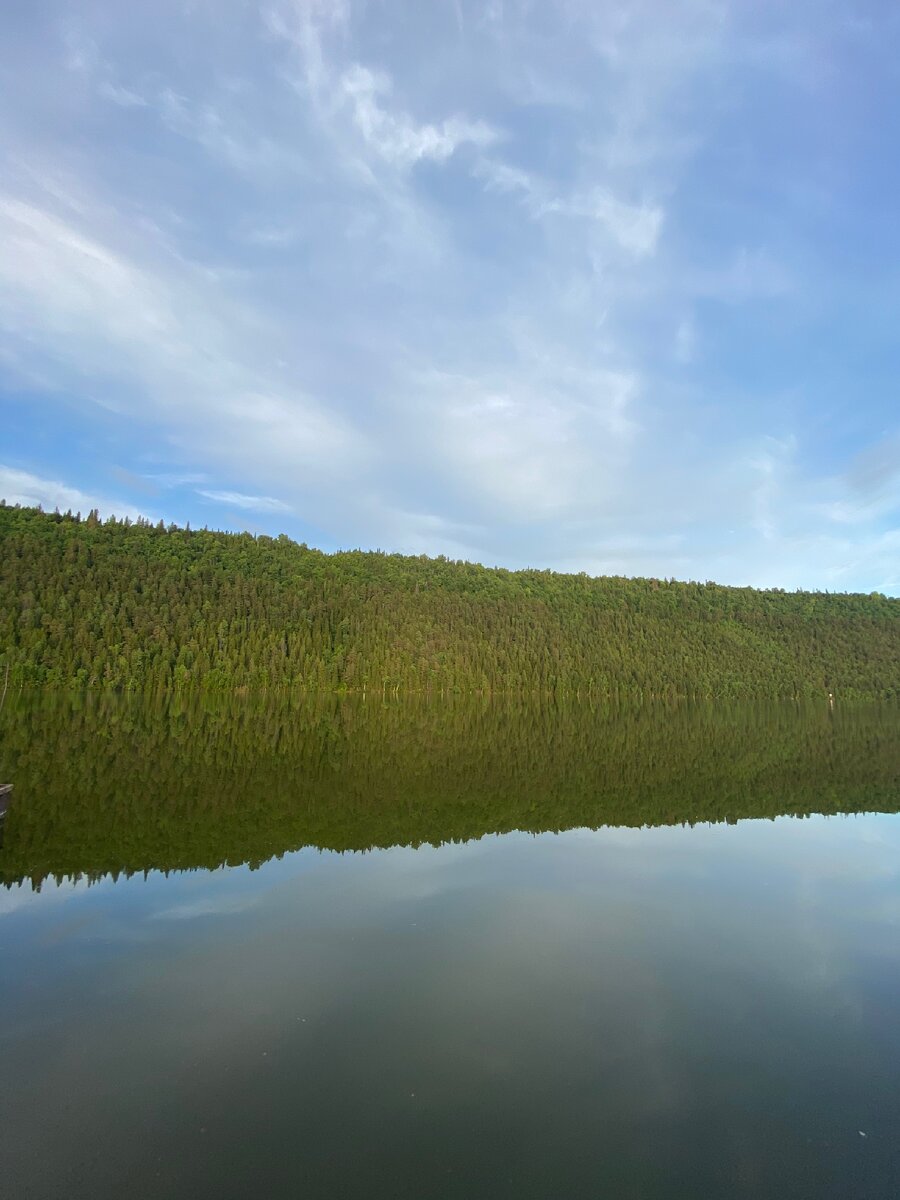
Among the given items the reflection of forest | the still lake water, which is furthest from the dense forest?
the still lake water

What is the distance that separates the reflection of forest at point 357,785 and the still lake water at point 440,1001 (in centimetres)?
27

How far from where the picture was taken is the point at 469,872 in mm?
18453

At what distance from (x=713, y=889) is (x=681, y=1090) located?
958cm

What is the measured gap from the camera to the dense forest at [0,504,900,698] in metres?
130

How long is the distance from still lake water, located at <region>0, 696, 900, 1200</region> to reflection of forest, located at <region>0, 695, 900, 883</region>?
27 centimetres

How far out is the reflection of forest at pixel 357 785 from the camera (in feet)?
67.2

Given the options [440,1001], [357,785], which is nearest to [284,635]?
[357,785]

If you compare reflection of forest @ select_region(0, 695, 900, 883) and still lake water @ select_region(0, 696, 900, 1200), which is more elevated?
reflection of forest @ select_region(0, 695, 900, 883)

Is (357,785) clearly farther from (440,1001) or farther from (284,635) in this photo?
(284,635)

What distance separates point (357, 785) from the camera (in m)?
30.6

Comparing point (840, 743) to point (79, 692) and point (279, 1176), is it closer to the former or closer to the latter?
point (279, 1176)

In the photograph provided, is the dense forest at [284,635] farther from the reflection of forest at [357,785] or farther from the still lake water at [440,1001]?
the still lake water at [440,1001]

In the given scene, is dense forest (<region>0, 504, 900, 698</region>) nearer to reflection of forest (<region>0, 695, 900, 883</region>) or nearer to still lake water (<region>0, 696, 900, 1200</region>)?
reflection of forest (<region>0, 695, 900, 883</region>)

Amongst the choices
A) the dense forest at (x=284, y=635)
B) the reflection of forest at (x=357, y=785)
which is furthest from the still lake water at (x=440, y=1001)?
the dense forest at (x=284, y=635)
